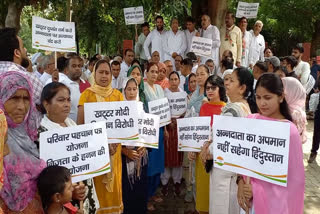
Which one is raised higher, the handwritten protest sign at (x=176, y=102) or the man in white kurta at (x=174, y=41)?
the man in white kurta at (x=174, y=41)

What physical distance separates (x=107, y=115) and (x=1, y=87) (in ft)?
4.19

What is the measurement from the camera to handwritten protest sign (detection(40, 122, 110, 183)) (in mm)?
2441

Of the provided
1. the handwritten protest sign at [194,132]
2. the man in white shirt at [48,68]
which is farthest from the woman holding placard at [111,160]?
the man in white shirt at [48,68]

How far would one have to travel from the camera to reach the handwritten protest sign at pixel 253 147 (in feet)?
7.20

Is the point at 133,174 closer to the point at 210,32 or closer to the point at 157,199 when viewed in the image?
the point at 157,199

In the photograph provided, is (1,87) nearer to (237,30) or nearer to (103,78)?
(103,78)

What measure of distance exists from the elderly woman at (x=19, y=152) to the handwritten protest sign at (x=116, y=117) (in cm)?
95

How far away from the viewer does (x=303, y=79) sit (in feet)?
26.2

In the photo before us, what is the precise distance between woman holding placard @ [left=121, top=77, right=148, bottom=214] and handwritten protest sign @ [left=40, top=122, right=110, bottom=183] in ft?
3.44

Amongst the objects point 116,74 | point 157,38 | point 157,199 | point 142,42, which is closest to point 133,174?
point 157,199

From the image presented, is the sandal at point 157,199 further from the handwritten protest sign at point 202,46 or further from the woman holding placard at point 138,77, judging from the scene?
the handwritten protest sign at point 202,46

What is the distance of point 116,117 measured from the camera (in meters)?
3.28

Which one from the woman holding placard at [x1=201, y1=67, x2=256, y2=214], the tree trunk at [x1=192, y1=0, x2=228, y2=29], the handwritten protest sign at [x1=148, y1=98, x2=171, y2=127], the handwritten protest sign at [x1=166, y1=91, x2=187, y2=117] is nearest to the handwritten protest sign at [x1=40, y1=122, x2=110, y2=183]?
the woman holding placard at [x1=201, y1=67, x2=256, y2=214]

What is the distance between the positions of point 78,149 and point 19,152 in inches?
23.0
